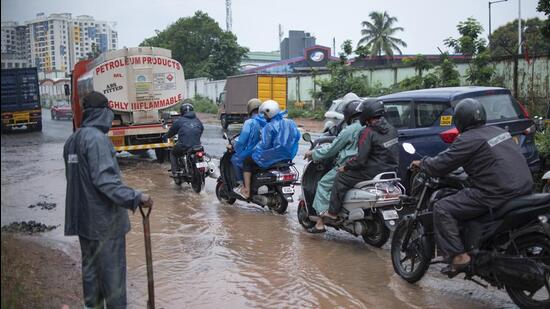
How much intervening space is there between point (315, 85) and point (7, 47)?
106 ft

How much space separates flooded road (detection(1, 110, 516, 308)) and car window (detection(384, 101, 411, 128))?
2101 millimetres

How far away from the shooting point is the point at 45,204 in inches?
382

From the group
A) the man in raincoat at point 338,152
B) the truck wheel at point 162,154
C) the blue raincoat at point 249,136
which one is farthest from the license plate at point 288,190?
the truck wheel at point 162,154

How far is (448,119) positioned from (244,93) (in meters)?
21.4

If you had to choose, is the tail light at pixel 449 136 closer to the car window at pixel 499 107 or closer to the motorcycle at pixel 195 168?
the car window at pixel 499 107

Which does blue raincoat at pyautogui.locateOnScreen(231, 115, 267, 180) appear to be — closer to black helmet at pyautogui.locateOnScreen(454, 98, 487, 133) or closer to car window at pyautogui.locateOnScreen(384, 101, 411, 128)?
car window at pyautogui.locateOnScreen(384, 101, 411, 128)

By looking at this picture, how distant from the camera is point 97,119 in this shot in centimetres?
411

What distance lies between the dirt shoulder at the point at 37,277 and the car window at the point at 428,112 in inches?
204

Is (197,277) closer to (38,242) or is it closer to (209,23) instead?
(38,242)

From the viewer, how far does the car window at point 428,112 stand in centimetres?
841

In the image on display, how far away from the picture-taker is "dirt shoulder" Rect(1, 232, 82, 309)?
340 centimetres

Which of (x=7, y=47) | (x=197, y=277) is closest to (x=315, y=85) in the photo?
(x=197, y=277)

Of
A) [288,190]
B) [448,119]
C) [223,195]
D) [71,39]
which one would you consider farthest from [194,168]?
[448,119]

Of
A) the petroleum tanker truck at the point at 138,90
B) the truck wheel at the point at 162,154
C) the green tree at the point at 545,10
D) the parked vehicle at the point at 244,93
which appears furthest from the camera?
the parked vehicle at the point at 244,93
